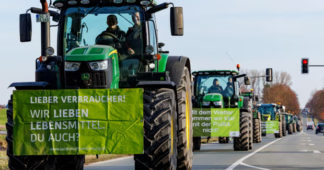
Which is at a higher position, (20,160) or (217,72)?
(217,72)

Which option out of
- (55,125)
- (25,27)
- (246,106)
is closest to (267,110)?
(246,106)

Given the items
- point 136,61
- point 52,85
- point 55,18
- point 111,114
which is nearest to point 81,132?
point 111,114

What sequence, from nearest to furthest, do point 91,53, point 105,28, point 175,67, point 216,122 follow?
point 91,53, point 105,28, point 175,67, point 216,122

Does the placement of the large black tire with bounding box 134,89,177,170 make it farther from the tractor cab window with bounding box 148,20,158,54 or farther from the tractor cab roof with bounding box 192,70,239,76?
the tractor cab roof with bounding box 192,70,239,76

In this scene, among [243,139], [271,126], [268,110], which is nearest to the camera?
[243,139]

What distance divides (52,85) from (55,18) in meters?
1.72

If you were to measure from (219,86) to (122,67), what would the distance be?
15795mm

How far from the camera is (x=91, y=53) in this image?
10.3m

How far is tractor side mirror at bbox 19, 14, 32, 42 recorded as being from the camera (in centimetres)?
1069

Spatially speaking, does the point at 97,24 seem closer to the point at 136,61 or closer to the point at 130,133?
the point at 136,61

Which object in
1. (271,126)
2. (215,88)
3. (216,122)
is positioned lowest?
(271,126)

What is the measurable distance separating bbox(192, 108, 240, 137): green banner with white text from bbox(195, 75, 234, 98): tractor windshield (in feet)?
3.85

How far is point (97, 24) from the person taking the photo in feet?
37.8

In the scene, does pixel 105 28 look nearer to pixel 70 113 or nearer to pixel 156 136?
pixel 70 113
